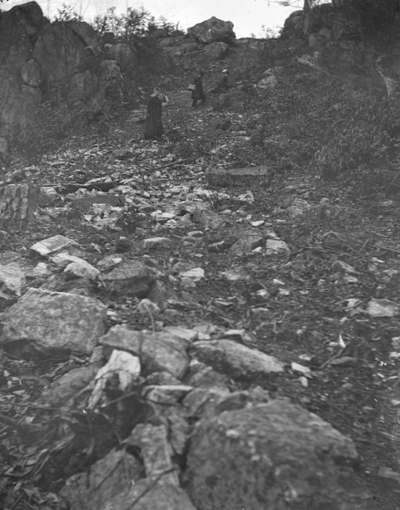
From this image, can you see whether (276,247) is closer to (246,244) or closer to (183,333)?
(246,244)

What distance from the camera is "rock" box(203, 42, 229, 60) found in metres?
17.0

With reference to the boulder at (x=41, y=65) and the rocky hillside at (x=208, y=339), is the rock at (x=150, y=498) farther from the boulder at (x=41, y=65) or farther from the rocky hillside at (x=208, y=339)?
the boulder at (x=41, y=65)

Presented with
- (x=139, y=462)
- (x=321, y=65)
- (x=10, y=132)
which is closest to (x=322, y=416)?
(x=139, y=462)

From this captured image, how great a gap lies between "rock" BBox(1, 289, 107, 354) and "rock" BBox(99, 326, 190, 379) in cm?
12

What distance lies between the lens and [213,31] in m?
18.7

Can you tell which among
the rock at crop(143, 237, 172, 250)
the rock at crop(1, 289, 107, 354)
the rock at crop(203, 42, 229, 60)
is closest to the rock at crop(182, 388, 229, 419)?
the rock at crop(1, 289, 107, 354)

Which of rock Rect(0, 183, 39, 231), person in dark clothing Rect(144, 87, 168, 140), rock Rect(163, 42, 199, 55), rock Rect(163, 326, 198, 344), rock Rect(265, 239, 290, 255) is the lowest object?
rock Rect(265, 239, 290, 255)

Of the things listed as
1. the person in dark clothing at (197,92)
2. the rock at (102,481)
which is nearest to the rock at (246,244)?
the rock at (102,481)

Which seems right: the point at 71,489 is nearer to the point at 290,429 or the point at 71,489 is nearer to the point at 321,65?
the point at 290,429

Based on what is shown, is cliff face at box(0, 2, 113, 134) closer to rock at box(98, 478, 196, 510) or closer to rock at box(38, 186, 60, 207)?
rock at box(38, 186, 60, 207)

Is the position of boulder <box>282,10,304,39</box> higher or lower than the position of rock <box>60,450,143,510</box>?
higher

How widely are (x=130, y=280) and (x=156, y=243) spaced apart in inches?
46.1

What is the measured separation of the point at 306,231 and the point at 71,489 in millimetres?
3437

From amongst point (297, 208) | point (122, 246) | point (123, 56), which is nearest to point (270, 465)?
point (122, 246)
